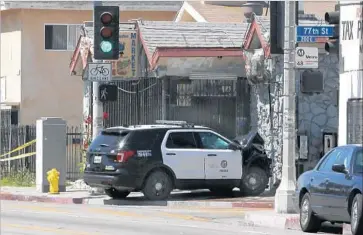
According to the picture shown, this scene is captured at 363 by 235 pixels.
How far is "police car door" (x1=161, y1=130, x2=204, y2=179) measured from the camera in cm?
2783

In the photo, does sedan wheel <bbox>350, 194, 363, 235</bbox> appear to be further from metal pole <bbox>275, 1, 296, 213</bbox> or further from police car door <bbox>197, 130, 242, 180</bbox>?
police car door <bbox>197, 130, 242, 180</bbox>

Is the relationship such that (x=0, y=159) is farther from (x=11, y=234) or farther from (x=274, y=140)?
(x=11, y=234)

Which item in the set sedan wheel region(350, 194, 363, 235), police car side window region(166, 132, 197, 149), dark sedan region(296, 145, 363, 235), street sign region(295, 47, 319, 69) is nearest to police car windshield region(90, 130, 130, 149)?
police car side window region(166, 132, 197, 149)

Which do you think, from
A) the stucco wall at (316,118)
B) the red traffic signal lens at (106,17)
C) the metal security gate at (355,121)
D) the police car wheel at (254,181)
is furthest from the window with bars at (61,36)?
the metal security gate at (355,121)

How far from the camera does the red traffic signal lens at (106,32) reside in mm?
26250

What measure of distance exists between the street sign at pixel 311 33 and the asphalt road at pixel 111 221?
4048 mm

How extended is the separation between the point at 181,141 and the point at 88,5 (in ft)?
56.8

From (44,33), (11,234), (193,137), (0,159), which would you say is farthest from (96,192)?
(44,33)

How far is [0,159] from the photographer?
3766cm

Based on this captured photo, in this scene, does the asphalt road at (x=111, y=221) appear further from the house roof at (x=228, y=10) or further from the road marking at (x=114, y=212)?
the house roof at (x=228, y=10)

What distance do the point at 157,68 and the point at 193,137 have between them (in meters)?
6.18

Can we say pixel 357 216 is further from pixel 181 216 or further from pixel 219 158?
pixel 219 158

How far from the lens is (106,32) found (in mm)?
26344

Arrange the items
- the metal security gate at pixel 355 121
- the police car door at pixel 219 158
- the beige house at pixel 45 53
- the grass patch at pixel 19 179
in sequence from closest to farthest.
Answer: the metal security gate at pixel 355 121, the police car door at pixel 219 158, the grass patch at pixel 19 179, the beige house at pixel 45 53
